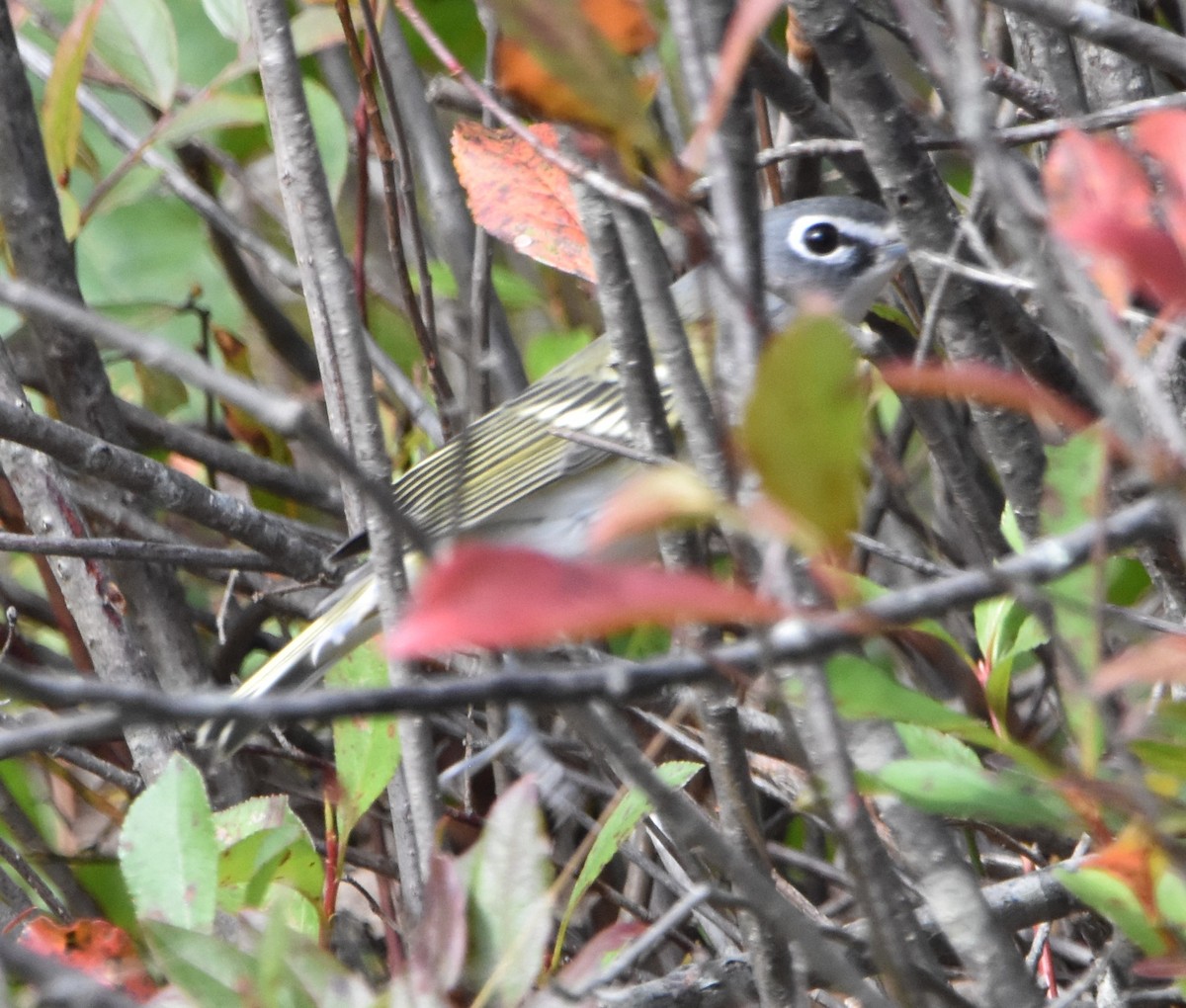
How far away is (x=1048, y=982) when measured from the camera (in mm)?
1684

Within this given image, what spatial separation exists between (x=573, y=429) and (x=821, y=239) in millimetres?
584

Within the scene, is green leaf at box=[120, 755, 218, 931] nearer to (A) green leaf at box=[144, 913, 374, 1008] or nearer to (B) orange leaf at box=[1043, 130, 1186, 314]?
(A) green leaf at box=[144, 913, 374, 1008]

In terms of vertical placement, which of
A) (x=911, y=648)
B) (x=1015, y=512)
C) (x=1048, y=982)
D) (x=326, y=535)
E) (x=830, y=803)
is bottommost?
(x=1048, y=982)

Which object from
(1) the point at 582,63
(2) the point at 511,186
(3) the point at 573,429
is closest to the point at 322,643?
(3) the point at 573,429

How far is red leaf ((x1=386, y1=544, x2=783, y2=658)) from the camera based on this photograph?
0.56 meters

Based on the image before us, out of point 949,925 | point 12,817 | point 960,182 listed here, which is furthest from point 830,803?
point 960,182

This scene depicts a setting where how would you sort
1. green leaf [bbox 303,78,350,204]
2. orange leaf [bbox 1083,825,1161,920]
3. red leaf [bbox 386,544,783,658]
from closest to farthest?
red leaf [bbox 386,544,783,658] → orange leaf [bbox 1083,825,1161,920] → green leaf [bbox 303,78,350,204]

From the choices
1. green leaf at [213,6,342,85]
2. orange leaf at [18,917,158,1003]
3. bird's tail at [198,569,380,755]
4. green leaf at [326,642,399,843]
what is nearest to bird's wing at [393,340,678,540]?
bird's tail at [198,569,380,755]

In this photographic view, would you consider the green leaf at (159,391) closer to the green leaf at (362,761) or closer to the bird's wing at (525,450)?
the bird's wing at (525,450)

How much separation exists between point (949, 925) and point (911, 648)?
3.91 ft

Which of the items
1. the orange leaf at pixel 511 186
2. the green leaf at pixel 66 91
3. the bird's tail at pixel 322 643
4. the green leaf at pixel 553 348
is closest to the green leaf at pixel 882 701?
the orange leaf at pixel 511 186

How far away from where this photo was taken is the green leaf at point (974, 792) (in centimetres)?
97

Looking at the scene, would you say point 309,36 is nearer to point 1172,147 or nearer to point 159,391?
point 159,391

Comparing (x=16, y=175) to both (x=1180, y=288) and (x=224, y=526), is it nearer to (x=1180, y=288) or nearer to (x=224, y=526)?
(x=224, y=526)
